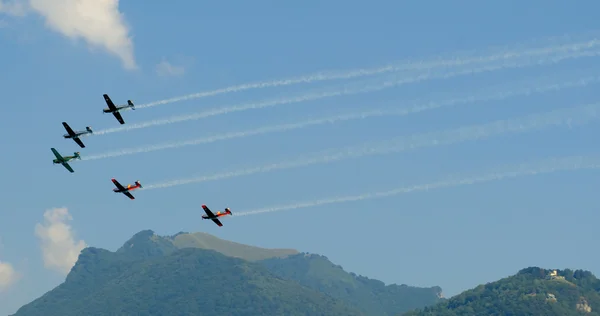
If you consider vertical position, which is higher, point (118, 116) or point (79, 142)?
point (118, 116)

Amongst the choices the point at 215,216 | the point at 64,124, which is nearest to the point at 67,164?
the point at 64,124

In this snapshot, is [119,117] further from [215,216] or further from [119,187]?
[215,216]

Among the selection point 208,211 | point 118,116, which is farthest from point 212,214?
point 118,116

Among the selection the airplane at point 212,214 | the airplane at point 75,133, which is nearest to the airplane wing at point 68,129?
the airplane at point 75,133

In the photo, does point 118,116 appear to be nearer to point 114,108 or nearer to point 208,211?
point 114,108

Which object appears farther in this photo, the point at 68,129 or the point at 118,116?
the point at 68,129

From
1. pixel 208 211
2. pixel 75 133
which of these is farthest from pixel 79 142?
pixel 208 211

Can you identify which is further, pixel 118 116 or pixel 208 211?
pixel 208 211

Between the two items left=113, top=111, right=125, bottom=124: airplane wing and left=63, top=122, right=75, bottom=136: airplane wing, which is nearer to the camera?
left=113, top=111, right=125, bottom=124: airplane wing

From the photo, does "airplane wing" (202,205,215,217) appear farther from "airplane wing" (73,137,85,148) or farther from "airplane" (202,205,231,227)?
"airplane wing" (73,137,85,148)

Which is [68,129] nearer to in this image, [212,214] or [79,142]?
[79,142]

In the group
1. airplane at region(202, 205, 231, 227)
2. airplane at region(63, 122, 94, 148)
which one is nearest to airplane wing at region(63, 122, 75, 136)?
airplane at region(63, 122, 94, 148)

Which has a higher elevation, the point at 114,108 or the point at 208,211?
the point at 114,108

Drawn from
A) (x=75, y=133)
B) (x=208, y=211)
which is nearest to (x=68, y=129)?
(x=75, y=133)
